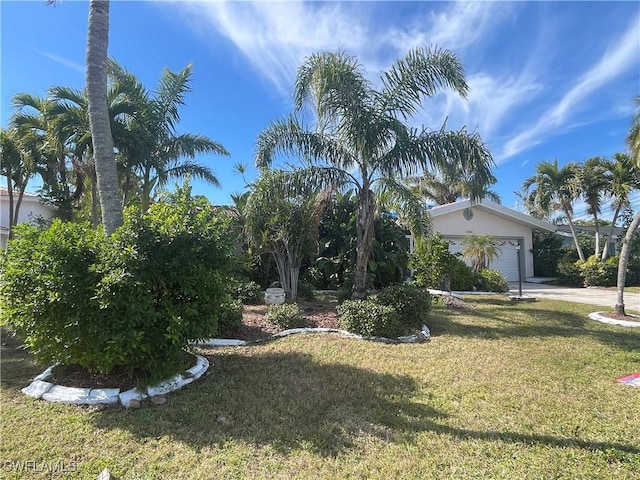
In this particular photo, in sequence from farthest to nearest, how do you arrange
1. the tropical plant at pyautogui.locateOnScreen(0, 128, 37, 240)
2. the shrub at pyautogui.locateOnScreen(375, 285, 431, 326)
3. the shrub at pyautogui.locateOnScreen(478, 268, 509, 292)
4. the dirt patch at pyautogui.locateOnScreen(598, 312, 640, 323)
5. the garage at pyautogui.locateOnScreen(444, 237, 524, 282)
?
the garage at pyautogui.locateOnScreen(444, 237, 524, 282), the shrub at pyautogui.locateOnScreen(478, 268, 509, 292), the tropical plant at pyautogui.locateOnScreen(0, 128, 37, 240), the dirt patch at pyautogui.locateOnScreen(598, 312, 640, 323), the shrub at pyautogui.locateOnScreen(375, 285, 431, 326)

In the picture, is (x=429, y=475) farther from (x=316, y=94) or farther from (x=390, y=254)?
(x=390, y=254)

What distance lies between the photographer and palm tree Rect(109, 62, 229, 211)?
388 inches

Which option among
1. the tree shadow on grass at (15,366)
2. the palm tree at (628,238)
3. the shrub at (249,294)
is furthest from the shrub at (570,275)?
the tree shadow on grass at (15,366)

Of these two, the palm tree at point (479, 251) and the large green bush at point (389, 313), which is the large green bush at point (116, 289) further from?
the palm tree at point (479, 251)

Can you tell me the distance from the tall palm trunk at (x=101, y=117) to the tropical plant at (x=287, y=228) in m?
3.46

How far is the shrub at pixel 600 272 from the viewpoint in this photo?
16812 millimetres

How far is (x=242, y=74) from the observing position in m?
9.52

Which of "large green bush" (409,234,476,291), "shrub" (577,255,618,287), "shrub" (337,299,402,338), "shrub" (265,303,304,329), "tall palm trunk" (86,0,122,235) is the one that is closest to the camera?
"tall palm trunk" (86,0,122,235)

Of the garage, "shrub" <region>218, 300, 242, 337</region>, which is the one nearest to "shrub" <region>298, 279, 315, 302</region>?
"shrub" <region>218, 300, 242, 337</region>

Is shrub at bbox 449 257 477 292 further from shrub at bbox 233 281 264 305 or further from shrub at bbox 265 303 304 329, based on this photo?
shrub at bbox 265 303 304 329

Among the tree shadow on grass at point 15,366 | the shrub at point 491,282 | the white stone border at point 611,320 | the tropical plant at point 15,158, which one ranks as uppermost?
the tropical plant at point 15,158

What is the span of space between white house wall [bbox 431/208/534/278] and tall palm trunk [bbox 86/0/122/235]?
1551cm

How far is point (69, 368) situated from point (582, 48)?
41.2 ft

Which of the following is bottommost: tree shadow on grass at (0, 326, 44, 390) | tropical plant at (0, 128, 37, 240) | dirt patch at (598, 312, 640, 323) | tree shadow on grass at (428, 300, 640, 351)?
tree shadow on grass at (0, 326, 44, 390)
